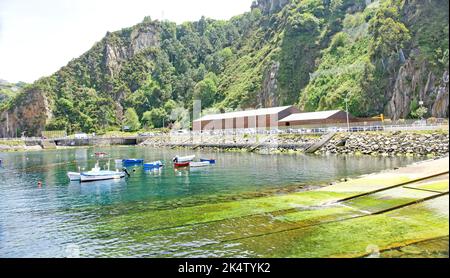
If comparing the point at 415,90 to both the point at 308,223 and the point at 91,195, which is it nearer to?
the point at 91,195

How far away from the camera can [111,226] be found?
23688 mm

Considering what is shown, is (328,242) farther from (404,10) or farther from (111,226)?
(404,10)

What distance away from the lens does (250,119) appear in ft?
393

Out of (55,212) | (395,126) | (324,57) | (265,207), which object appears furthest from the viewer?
(324,57)

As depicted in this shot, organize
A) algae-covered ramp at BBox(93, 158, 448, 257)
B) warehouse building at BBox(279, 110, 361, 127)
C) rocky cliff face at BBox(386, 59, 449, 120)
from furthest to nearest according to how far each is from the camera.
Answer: warehouse building at BBox(279, 110, 361, 127)
rocky cliff face at BBox(386, 59, 449, 120)
algae-covered ramp at BBox(93, 158, 448, 257)

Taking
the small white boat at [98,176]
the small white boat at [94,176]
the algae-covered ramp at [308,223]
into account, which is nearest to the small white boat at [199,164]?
the small white boat at [94,176]

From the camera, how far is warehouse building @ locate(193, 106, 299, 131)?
110875mm

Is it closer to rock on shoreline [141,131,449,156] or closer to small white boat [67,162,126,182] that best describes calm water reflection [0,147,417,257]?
small white boat [67,162,126,182]

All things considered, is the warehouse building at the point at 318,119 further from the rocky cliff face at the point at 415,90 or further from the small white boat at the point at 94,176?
the small white boat at the point at 94,176

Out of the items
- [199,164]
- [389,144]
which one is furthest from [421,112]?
[199,164]

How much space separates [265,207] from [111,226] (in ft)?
33.4

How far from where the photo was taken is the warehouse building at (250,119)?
11088 centimetres

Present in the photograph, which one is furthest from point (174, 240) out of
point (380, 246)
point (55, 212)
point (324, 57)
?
point (324, 57)

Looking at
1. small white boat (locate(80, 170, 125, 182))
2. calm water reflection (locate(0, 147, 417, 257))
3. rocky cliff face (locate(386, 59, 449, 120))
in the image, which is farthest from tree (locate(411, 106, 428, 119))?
small white boat (locate(80, 170, 125, 182))
